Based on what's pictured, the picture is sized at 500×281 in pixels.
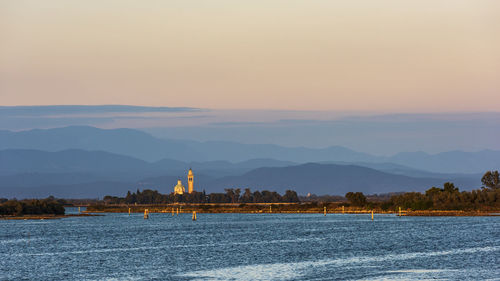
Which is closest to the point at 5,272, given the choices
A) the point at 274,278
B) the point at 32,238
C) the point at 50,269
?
the point at 50,269

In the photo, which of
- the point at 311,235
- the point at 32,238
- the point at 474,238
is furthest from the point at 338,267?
the point at 32,238

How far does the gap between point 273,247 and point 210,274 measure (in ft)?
117

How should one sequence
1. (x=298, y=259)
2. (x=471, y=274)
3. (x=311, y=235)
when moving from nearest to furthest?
(x=471, y=274) → (x=298, y=259) → (x=311, y=235)

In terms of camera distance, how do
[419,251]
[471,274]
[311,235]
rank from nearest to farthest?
[471,274] → [419,251] → [311,235]

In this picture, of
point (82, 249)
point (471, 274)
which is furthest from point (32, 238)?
point (471, 274)

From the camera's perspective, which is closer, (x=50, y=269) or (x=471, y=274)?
(x=471, y=274)

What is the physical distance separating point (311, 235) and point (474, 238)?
31.1 metres

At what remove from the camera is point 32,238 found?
15012cm

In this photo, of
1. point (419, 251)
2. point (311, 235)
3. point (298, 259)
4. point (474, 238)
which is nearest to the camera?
point (298, 259)

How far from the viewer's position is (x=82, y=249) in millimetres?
119188

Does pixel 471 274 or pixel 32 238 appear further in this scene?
pixel 32 238

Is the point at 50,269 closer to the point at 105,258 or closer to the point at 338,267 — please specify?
the point at 105,258

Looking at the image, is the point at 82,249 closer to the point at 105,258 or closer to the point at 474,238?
the point at 105,258

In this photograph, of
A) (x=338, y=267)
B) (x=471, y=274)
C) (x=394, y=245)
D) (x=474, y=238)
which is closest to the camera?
(x=471, y=274)
